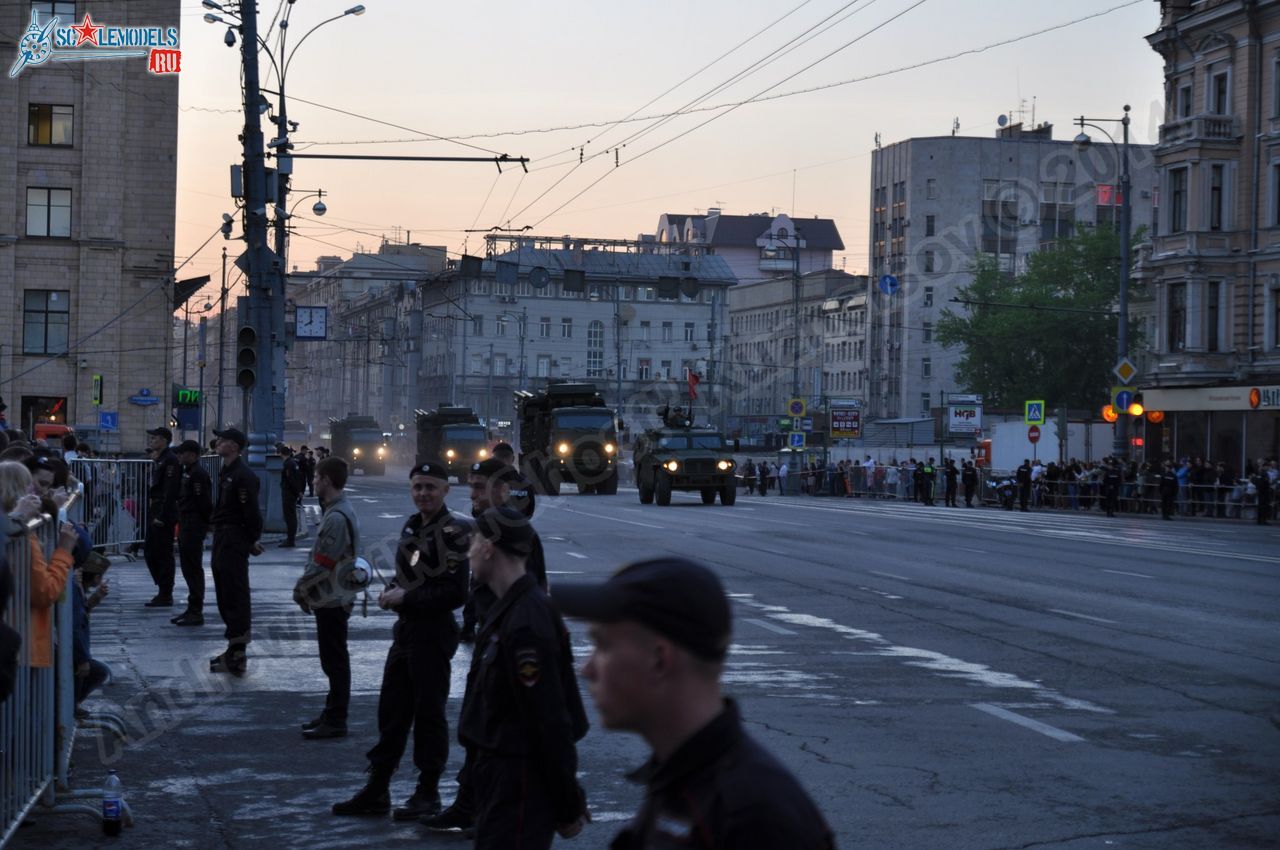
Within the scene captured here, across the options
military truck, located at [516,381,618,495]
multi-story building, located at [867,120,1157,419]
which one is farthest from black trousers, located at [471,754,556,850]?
multi-story building, located at [867,120,1157,419]

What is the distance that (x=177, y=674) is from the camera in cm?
1367

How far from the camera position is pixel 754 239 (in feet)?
563

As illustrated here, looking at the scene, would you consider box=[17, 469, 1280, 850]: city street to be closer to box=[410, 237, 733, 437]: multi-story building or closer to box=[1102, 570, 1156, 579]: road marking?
box=[1102, 570, 1156, 579]: road marking

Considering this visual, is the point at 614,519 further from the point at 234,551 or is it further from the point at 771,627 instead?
the point at 234,551

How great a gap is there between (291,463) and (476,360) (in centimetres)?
9523

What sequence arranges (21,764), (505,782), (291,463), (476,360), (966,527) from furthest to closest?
(476,360)
(966,527)
(291,463)
(21,764)
(505,782)

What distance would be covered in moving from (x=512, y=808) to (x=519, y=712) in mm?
381

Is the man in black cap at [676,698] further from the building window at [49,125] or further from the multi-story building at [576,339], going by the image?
the multi-story building at [576,339]

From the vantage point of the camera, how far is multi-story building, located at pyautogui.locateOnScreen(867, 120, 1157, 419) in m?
116

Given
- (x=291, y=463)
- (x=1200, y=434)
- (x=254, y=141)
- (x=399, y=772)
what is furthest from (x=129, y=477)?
(x=1200, y=434)

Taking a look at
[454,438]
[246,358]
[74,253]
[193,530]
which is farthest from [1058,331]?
[193,530]

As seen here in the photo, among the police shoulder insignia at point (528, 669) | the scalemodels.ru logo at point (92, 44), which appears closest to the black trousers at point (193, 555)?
the police shoulder insignia at point (528, 669)

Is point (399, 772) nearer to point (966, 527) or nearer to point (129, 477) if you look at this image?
point (129, 477)

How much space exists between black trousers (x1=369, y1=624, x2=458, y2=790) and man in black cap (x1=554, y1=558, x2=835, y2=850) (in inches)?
214
